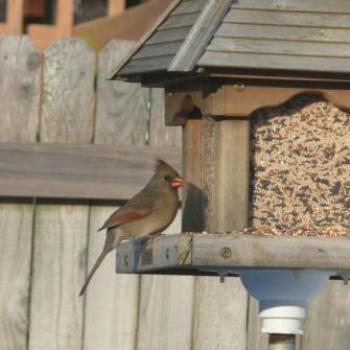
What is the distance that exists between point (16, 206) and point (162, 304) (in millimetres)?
722

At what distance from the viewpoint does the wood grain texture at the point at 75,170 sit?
626 centimetres

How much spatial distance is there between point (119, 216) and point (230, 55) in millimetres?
1023

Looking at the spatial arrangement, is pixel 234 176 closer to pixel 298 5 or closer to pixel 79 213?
pixel 298 5

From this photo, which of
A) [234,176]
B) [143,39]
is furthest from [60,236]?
[234,176]

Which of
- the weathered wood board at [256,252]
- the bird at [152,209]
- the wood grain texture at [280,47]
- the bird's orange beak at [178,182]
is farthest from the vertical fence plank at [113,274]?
the weathered wood board at [256,252]

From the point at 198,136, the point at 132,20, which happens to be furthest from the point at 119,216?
the point at 132,20

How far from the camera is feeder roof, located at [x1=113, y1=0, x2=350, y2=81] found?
14.3 feet

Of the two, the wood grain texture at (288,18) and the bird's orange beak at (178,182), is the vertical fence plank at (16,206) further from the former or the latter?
the wood grain texture at (288,18)

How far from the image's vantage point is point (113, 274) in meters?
6.41

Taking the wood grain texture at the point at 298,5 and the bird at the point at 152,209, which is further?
the bird at the point at 152,209

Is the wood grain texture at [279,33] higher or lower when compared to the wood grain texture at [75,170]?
higher

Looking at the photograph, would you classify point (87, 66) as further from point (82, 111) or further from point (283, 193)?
point (283, 193)

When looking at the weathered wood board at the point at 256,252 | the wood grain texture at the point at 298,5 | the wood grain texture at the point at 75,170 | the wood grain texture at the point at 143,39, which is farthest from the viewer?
the wood grain texture at the point at 75,170

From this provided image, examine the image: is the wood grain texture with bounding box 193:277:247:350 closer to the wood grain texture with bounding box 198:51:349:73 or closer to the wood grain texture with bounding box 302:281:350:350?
the wood grain texture with bounding box 302:281:350:350
